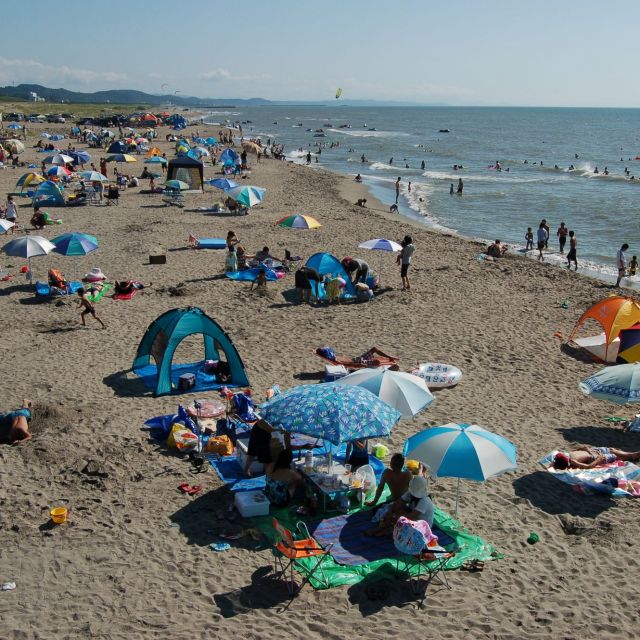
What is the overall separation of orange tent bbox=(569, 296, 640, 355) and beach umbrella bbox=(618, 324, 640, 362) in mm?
425

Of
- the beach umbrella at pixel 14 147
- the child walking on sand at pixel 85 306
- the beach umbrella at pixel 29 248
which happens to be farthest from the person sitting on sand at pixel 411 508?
the beach umbrella at pixel 14 147

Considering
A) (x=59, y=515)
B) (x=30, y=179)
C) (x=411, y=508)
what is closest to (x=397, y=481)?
(x=411, y=508)

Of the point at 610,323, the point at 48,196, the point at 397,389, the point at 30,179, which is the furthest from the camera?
the point at 30,179

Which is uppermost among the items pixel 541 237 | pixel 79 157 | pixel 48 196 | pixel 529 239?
pixel 79 157

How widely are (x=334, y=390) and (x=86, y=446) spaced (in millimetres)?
3668

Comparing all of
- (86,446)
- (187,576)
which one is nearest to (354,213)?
(86,446)

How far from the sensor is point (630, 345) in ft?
44.1

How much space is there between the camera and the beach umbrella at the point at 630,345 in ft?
43.3

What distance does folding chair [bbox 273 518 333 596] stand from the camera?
6.95 m

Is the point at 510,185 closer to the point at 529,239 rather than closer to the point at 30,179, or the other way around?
the point at 529,239

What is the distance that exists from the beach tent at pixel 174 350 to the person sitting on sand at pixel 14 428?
87.4 inches

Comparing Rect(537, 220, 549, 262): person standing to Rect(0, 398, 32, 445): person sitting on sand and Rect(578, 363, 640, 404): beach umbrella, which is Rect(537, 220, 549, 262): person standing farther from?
Rect(0, 398, 32, 445): person sitting on sand

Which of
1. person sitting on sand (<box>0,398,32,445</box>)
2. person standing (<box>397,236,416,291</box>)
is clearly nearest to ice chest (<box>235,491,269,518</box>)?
person sitting on sand (<box>0,398,32,445</box>)

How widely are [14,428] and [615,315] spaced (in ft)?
37.2
